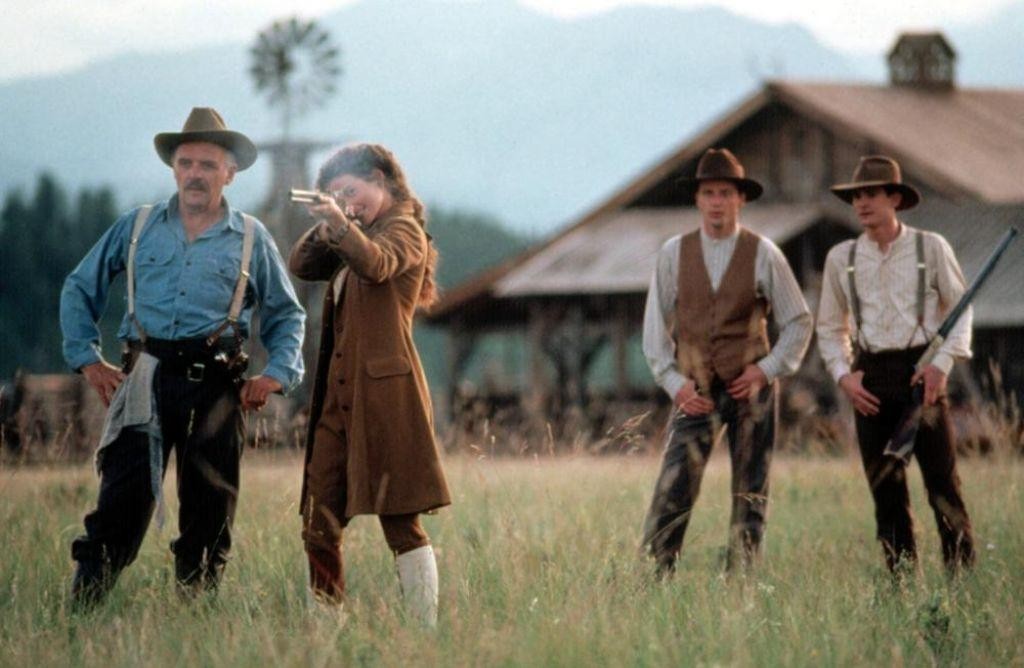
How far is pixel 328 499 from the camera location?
560 cm

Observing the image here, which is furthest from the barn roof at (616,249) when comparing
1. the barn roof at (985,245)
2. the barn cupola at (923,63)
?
the barn cupola at (923,63)

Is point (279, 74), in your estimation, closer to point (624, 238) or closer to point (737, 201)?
point (624, 238)

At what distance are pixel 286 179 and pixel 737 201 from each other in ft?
77.1

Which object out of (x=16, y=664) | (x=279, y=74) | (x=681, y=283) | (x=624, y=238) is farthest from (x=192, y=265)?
(x=279, y=74)

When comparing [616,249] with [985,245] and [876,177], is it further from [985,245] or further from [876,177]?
[876,177]

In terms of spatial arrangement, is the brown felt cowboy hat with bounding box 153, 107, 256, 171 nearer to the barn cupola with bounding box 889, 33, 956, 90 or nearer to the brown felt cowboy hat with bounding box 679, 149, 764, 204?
the brown felt cowboy hat with bounding box 679, 149, 764, 204

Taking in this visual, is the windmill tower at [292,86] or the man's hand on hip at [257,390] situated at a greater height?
the windmill tower at [292,86]

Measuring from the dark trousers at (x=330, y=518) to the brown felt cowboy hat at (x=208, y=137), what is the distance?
104 centimetres

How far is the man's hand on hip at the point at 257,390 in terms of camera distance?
5.93 meters

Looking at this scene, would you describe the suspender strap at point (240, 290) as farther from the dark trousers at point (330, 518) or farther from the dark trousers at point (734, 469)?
the dark trousers at point (734, 469)

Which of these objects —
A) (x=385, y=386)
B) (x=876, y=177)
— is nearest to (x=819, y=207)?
(x=876, y=177)

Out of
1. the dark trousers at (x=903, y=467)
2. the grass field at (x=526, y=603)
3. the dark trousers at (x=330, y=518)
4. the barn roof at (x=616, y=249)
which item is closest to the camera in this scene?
the grass field at (x=526, y=603)

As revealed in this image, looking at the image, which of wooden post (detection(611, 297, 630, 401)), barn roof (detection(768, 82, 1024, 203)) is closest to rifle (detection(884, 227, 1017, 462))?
barn roof (detection(768, 82, 1024, 203))

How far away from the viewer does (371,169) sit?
5.63 metres
